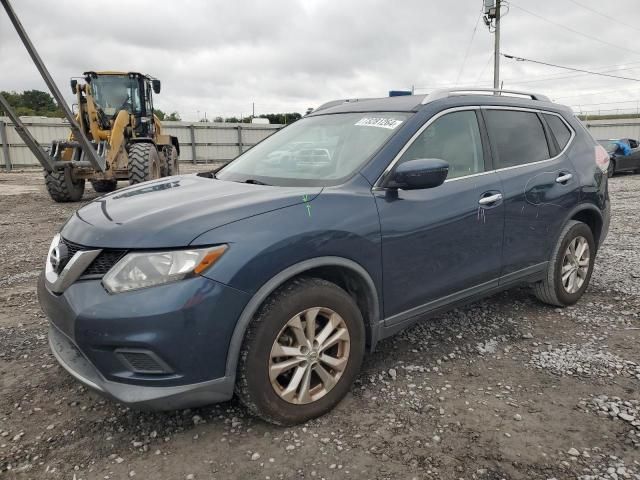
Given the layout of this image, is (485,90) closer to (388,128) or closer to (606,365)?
(388,128)

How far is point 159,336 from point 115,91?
1210 cm

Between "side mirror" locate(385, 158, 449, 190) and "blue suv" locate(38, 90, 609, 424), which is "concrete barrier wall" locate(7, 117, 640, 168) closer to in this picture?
"blue suv" locate(38, 90, 609, 424)

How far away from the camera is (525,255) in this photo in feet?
11.5

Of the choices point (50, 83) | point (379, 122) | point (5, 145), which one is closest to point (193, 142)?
point (5, 145)

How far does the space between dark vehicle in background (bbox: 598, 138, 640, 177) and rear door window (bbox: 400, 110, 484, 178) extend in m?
15.7

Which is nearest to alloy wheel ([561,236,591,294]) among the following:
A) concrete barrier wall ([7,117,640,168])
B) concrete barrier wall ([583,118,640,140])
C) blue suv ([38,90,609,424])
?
blue suv ([38,90,609,424])

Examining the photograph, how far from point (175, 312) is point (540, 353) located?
8.29 ft

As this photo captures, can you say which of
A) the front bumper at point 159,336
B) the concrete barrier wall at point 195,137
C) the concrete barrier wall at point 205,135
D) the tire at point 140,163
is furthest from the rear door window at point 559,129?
the concrete barrier wall at point 205,135

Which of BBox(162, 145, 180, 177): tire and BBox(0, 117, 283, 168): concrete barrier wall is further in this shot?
BBox(0, 117, 283, 168): concrete barrier wall

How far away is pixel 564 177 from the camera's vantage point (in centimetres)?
375

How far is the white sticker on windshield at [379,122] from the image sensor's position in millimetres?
2959

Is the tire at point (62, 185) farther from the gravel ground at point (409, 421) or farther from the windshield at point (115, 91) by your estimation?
the gravel ground at point (409, 421)

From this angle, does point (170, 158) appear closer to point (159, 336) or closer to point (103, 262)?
point (103, 262)

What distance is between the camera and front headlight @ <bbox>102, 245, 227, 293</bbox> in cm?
208
